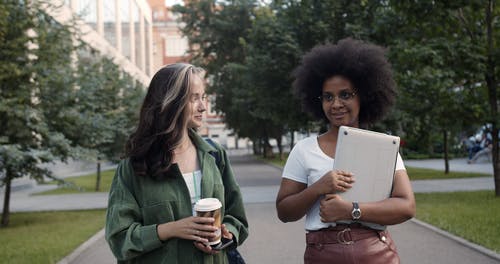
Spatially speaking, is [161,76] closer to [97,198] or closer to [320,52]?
[320,52]

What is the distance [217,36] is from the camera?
1163 inches

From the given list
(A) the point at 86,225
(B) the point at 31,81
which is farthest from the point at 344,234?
(B) the point at 31,81

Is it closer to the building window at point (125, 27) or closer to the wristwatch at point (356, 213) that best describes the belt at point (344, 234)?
the wristwatch at point (356, 213)

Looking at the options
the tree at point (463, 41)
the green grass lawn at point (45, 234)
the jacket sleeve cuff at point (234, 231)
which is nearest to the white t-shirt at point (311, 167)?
the jacket sleeve cuff at point (234, 231)

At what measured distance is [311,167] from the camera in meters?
2.25

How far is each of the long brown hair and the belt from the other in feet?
2.39

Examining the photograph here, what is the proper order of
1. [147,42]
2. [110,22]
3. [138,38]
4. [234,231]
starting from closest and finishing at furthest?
[234,231] → [110,22] → [138,38] → [147,42]

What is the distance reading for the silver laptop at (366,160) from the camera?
2.06 meters

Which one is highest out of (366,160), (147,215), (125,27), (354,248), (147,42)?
(125,27)

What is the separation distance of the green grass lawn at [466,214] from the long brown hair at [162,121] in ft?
17.4

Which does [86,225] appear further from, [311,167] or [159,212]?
[311,167]

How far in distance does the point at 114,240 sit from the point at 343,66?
130 centimetres

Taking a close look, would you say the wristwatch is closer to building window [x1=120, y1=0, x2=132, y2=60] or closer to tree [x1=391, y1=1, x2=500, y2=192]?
tree [x1=391, y1=1, x2=500, y2=192]

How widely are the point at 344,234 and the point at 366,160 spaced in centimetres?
33
